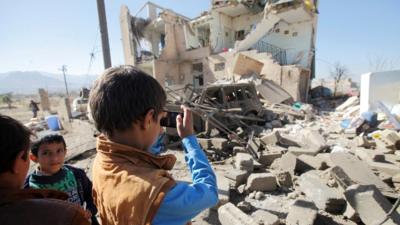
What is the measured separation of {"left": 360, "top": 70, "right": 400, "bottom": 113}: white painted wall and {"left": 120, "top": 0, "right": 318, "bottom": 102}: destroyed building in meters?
5.06

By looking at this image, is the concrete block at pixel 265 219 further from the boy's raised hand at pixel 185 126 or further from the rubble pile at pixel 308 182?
the boy's raised hand at pixel 185 126

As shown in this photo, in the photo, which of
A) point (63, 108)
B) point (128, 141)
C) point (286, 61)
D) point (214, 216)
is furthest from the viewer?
point (286, 61)

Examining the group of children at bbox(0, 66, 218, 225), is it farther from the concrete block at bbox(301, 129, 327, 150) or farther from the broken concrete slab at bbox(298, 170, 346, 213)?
the concrete block at bbox(301, 129, 327, 150)

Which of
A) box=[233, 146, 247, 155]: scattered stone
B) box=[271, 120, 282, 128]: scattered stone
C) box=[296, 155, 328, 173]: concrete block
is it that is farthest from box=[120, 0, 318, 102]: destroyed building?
box=[296, 155, 328, 173]: concrete block

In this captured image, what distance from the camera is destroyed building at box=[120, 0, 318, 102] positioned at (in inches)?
550

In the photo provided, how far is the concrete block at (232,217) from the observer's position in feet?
8.03

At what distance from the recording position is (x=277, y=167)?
4414 millimetres

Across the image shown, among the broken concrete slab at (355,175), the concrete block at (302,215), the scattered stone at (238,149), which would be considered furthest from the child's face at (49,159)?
the scattered stone at (238,149)

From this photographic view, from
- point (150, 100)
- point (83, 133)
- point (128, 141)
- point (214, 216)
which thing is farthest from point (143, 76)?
point (83, 133)

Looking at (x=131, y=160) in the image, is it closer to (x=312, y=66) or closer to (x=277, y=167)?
(x=277, y=167)

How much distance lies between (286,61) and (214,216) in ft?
52.0

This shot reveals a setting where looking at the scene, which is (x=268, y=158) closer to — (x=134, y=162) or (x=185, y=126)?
(x=185, y=126)

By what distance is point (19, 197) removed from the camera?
840 mm

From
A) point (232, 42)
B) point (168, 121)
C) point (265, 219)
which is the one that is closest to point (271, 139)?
point (265, 219)
